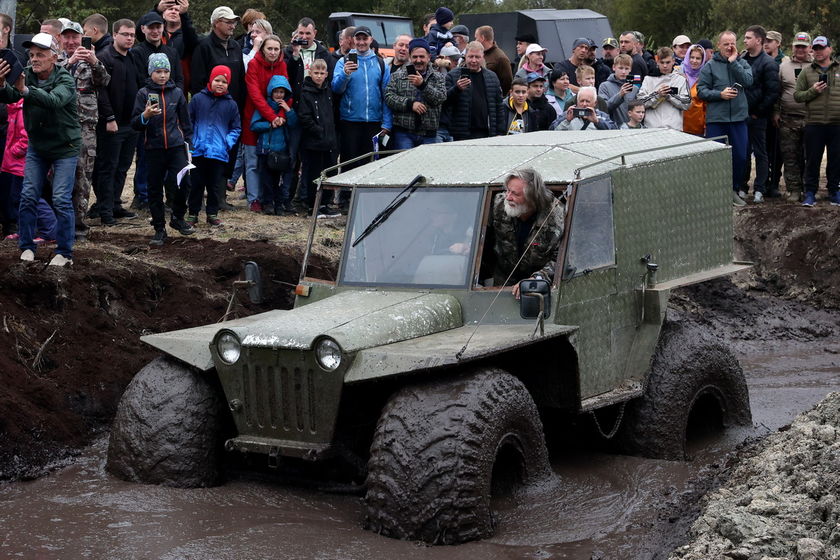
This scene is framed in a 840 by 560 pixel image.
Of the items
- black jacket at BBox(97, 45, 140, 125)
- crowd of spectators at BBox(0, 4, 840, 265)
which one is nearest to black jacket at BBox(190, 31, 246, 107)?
crowd of spectators at BBox(0, 4, 840, 265)

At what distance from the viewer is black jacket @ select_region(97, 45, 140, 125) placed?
541 inches

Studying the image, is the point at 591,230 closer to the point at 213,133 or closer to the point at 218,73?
the point at 213,133

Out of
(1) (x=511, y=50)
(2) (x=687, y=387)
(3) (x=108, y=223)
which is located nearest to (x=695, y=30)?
(1) (x=511, y=50)

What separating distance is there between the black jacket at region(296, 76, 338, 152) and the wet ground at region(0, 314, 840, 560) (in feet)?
22.2

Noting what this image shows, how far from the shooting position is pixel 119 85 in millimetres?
13781

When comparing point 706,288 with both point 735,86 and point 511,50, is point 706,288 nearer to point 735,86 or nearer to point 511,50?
point 735,86

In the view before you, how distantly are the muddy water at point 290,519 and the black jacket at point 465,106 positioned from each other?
703 cm

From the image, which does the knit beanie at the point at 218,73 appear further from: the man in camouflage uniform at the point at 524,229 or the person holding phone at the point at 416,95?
the man in camouflage uniform at the point at 524,229

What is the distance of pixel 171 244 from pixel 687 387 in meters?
6.00

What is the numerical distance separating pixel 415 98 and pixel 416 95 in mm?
46

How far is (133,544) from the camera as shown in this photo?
7.15 m

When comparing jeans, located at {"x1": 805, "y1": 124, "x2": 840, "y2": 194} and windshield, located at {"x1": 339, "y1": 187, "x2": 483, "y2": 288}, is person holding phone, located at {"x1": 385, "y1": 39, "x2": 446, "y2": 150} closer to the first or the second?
jeans, located at {"x1": 805, "y1": 124, "x2": 840, "y2": 194}

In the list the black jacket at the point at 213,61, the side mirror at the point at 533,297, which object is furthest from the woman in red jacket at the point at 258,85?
the side mirror at the point at 533,297

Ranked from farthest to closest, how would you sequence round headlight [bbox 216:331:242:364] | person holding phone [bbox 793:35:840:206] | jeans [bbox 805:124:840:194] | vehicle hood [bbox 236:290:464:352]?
jeans [bbox 805:124:840:194] < person holding phone [bbox 793:35:840:206] < round headlight [bbox 216:331:242:364] < vehicle hood [bbox 236:290:464:352]
